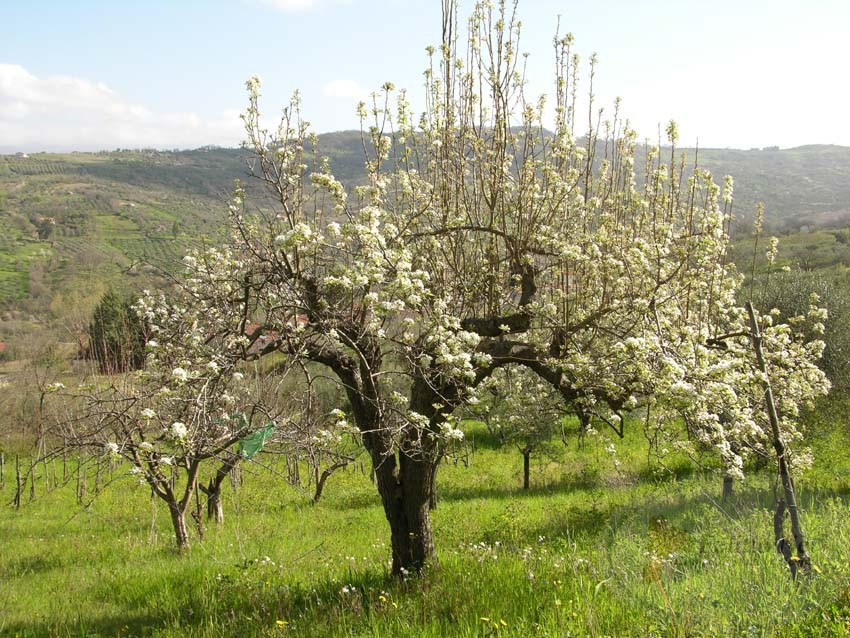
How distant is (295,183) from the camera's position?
21.5ft

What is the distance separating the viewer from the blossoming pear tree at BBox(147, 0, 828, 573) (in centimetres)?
548

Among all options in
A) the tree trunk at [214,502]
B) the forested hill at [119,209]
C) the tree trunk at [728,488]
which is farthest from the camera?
the forested hill at [119,209]

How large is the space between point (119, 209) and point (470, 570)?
156146 mm

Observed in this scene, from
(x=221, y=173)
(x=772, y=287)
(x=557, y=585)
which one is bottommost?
(x=557, y=585)

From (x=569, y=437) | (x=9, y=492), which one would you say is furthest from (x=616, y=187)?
(x=9, y=492)

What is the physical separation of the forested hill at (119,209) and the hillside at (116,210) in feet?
0.83

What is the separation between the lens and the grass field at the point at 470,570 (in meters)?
4.60

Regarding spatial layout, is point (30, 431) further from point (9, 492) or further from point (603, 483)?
point (603, 483)

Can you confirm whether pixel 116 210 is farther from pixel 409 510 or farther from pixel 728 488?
pixel 409 510

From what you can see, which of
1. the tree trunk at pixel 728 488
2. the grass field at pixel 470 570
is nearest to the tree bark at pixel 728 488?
the tree trunk at pixel 728 488

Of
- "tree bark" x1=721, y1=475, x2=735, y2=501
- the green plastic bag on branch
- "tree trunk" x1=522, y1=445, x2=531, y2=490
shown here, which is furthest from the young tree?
"tree bark" x1=721, y1=475, x2=735, y2=501

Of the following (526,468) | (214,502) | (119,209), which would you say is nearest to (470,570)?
(214,502)

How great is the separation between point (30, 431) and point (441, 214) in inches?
1113

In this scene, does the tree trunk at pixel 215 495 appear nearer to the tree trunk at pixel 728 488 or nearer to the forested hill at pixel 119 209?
the tree trunk at pixel 728 488
